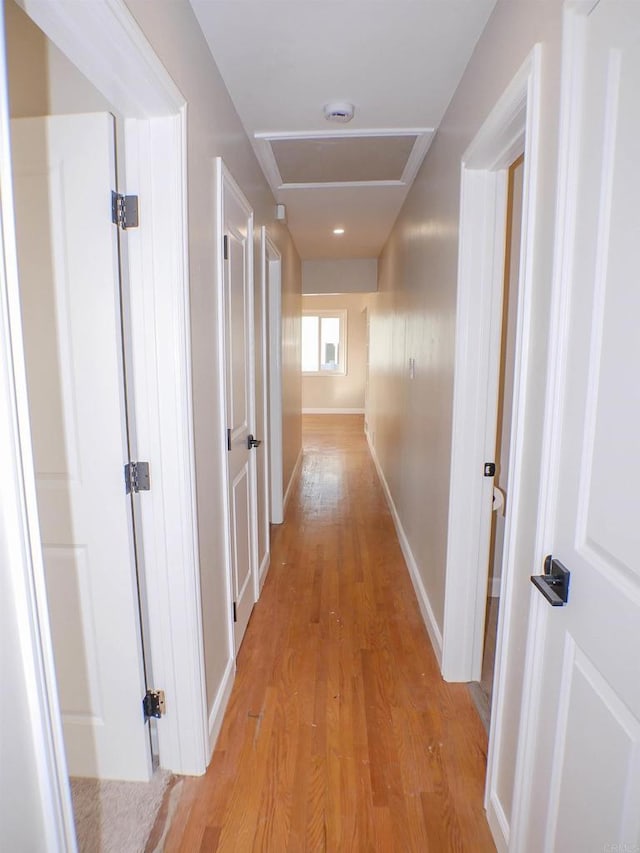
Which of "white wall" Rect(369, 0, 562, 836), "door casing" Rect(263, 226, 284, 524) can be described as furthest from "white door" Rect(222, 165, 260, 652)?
"door casing" Rect(263, 226, 284, 524)

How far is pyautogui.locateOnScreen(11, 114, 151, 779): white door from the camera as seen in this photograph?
123 cm

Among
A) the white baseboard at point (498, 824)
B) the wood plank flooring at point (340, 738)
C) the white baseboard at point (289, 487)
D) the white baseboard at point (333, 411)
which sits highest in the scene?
the white baseboard at point (333, 411)

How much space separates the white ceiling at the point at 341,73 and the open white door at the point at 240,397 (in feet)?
1.28

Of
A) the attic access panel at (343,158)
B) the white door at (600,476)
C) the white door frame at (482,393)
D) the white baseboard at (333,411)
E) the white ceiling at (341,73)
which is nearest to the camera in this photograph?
the white door at (600,476)

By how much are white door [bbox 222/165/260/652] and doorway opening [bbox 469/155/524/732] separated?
1.11 meters

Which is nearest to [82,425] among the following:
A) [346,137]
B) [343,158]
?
[346,137]

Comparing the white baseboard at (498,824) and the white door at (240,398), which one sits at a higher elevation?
the white door at (240,398)

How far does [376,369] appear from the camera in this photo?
5.72 metres

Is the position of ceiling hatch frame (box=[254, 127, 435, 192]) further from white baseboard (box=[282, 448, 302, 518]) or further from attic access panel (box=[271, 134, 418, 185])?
white baseboard (box=[282, 448, 302, 518])

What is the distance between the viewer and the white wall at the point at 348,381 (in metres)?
9.49

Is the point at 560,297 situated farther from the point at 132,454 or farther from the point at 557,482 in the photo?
the point at 132,454

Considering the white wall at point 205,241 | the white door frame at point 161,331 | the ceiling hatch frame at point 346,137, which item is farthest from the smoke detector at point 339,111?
the white door frame at point 161,331

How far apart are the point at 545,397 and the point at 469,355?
73 cm

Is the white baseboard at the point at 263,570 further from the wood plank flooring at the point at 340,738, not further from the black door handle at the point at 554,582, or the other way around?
the black door handle at the point at 554,582
